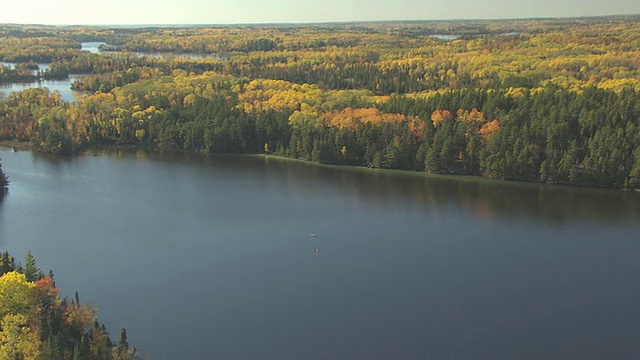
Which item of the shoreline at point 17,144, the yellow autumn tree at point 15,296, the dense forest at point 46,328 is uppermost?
Result: the shoreline at point 17,144

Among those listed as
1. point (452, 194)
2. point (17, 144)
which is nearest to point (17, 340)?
point (452, 194)

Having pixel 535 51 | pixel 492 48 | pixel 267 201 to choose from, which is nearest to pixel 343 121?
pixel 267 201

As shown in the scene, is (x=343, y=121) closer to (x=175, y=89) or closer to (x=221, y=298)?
(x=175, y=89)

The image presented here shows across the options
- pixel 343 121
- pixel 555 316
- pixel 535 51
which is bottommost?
pixel 555 316

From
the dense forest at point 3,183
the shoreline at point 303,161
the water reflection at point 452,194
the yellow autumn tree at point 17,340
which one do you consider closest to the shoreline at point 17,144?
the shoreline at point 303,161

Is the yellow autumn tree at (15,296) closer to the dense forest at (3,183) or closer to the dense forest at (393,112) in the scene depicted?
the dense forest at (3,183)

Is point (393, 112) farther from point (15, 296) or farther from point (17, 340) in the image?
point (17, 340)

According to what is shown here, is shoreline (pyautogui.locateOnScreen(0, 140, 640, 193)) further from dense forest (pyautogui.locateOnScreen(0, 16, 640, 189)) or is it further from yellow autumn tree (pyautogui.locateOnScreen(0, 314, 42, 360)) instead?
yellow autumn tree (pyautogui.locateOnScreen(0, 314, 42, 360))

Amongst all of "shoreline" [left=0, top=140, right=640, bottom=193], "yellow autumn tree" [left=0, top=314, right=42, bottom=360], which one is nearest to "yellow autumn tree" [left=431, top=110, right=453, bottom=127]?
"shoreline" [left=0, top=140, right=640, bottom=193]
